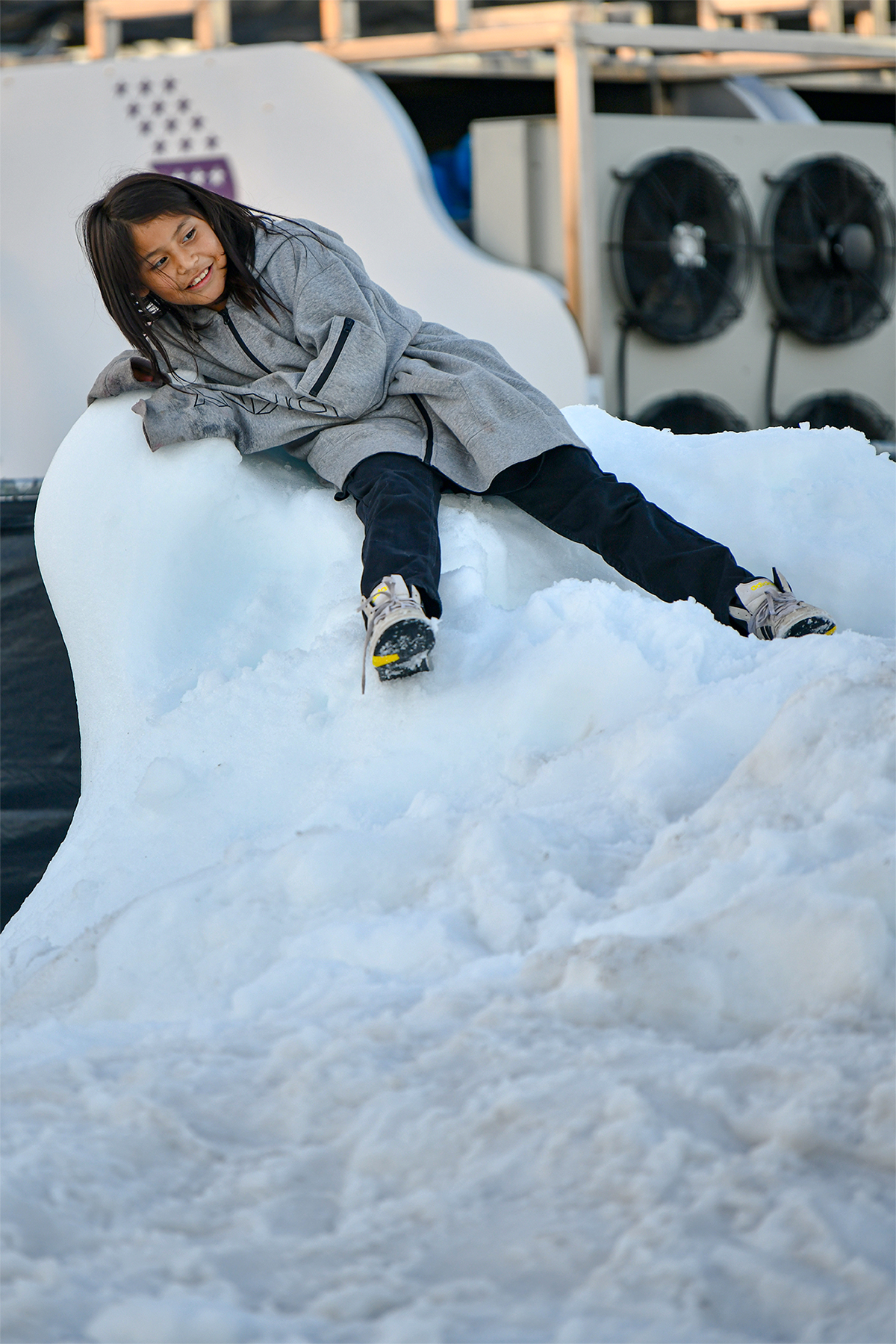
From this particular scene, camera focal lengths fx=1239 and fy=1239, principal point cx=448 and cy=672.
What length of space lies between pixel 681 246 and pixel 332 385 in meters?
3.68

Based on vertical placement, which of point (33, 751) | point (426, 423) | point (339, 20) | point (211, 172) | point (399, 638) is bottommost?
point (33, 751)

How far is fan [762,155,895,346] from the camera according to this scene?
17.2 ft

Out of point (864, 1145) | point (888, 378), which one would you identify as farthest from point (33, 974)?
point (888, 378)

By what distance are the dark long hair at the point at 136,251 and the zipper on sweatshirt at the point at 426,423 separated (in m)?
0.26

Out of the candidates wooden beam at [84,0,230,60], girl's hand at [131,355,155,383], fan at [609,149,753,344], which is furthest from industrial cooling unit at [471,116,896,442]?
girl's hand at [131,355,155,383]

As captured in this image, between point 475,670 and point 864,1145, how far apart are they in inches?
32.3

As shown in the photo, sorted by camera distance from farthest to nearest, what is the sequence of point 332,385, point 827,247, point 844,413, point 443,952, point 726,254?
point 844,413 → point 827,247 → point 726,254 → point 332,385 → point 443,952

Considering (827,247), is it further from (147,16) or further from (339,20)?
(147,16)

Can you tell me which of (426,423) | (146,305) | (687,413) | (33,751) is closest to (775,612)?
(426,423)

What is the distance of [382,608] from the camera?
57.7 inches

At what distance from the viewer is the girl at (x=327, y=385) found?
1.74 metres

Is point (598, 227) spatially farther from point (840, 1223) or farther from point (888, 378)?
point (840, 1223)

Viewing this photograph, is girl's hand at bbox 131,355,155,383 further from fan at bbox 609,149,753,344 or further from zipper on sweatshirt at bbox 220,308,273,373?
fan at bbox 609,149,753,344

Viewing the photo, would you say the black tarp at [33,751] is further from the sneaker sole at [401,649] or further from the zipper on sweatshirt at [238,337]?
the sneaker sole at [401,649]
